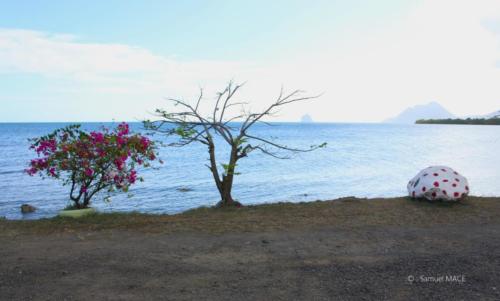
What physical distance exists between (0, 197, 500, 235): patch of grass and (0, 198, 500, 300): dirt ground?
0.03 m

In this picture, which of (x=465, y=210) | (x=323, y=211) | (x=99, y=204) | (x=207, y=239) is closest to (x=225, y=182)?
(x=323, y=211)

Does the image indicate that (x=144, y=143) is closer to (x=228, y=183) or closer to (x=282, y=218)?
(x=228, y=183)

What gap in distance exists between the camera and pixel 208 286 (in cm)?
445

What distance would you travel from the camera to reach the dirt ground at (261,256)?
4.36 meters

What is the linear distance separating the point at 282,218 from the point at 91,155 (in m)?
3.76

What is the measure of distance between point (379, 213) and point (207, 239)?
329cm

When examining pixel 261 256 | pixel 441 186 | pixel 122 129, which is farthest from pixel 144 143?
pixel 441 186

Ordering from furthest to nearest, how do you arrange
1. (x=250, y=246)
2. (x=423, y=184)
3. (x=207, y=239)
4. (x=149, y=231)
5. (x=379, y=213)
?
(x=423, y=184) → (x=379, y=213) → (x=149, y=231) → (x=207, y=239) → (x=250, y=246)

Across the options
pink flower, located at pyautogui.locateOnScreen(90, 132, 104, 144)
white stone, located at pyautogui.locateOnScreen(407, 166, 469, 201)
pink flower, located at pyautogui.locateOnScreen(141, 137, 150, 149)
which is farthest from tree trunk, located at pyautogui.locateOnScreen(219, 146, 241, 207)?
white stone, located at pyautogui.locateOnScreen(407, 166, 469, 201)

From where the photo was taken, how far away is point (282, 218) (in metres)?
7.73

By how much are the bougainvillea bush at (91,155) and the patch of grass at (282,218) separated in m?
0.87

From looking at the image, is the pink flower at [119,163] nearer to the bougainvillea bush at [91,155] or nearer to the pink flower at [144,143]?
the bougainvillea bush at [91,155]

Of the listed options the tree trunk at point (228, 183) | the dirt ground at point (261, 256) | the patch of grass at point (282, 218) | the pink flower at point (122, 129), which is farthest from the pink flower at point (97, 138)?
the tree trunk at point (228, 183)

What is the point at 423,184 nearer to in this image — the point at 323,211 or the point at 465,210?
the point at 465,210
